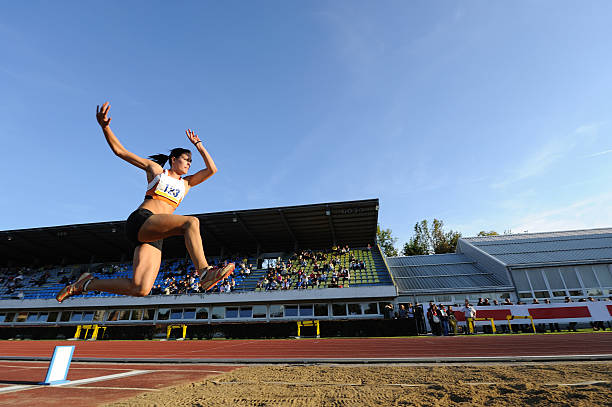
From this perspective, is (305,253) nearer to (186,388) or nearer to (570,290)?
(570,290)

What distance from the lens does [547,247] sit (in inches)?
968

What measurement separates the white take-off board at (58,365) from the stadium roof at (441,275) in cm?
2015

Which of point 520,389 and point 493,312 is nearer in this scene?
point 520,389

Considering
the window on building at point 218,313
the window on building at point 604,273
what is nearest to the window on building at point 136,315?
the window on building at point 218,313

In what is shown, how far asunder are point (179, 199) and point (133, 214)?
0.51 metres

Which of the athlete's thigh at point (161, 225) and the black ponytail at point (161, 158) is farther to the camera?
the black ponytail at point (161, 158)

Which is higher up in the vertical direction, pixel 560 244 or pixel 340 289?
pixel 560 244

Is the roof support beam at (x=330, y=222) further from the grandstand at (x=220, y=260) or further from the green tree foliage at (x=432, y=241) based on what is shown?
the green tree foliage at (x=432, y=241)

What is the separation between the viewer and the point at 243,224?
24.9 metres

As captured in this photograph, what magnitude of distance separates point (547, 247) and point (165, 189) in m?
30.5

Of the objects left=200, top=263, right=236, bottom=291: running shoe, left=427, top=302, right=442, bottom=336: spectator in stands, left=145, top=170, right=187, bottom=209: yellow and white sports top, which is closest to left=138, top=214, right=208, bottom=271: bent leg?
left=200, top=263, right=236, bottom=291: running shoe

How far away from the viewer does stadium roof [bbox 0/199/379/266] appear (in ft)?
78.9

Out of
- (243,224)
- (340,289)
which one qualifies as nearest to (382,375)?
(340,289)

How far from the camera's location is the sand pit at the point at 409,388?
2.94 m
